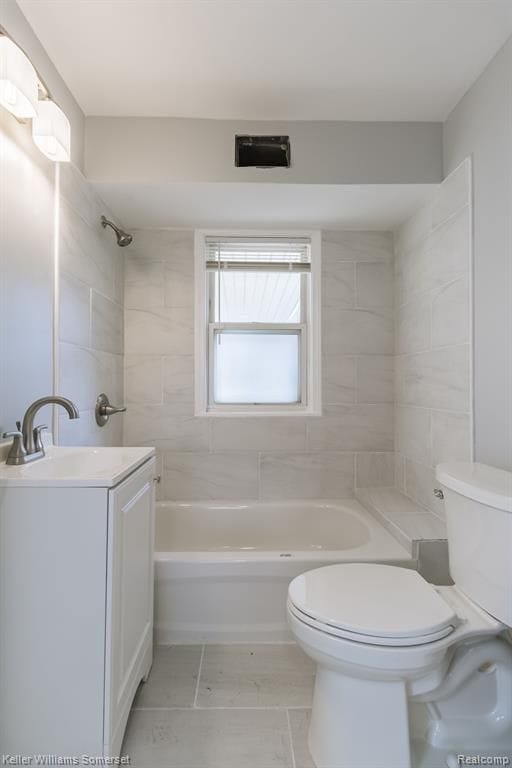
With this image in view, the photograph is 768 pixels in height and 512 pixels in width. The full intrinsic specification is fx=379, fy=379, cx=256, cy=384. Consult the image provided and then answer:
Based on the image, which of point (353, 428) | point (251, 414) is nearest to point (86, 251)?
point (251, 414)

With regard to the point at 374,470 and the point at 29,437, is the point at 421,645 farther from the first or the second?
the point at 374,470

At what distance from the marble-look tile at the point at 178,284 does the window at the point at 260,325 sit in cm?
11

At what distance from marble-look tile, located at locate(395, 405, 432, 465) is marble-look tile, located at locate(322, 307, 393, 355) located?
42cm

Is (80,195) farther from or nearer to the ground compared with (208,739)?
farther from the ground

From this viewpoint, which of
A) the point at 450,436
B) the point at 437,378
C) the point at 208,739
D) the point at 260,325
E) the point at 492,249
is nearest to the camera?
the point at 208,739

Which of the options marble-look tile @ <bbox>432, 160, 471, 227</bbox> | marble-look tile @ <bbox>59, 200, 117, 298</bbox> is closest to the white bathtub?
marble-look tile @ <bbox>59, 200, 117, 298</bbox>

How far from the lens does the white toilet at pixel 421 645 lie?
102 cm

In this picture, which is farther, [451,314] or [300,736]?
[451,314]

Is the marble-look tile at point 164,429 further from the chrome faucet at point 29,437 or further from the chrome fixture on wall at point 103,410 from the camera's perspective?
the chrome faucet at point 29,437

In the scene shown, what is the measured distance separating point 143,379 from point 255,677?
5.20 feet

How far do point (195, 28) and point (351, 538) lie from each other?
232cm

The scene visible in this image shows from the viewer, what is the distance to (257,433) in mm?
2309

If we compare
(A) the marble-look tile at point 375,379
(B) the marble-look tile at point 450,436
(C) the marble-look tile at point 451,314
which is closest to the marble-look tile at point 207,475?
(A) the marble-look tile at point 375,379

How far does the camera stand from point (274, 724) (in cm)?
126
